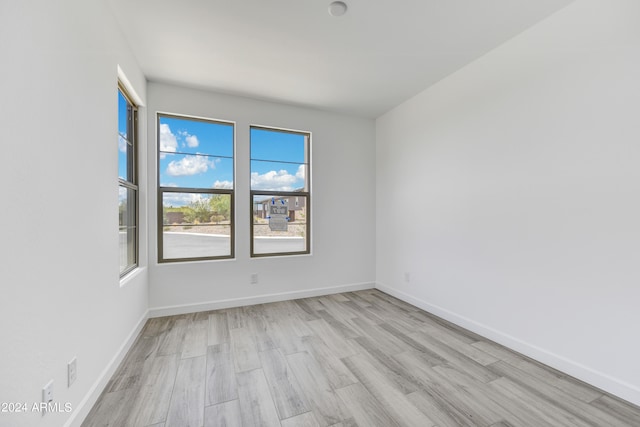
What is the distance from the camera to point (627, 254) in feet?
5.63

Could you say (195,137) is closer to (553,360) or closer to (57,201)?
(57,201)

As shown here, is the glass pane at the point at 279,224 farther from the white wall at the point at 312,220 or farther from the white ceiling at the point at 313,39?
the white ceiling at the point at 313,39

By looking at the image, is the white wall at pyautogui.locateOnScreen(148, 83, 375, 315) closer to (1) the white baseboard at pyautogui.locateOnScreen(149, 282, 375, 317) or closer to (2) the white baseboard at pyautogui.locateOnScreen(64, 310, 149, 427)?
(1) the white baseboard at pyautogui.locateOnScreen(149, 282, 375, 317)

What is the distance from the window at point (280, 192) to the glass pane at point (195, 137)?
1.18ft

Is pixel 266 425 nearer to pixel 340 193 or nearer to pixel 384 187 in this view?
pixel 340 193

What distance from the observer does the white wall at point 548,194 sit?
1.74m

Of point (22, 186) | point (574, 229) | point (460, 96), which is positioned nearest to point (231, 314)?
point (22, 186)

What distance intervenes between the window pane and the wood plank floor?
755 mm

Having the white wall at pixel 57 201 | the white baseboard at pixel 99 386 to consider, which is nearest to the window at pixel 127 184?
the white wall at pixel 57 201

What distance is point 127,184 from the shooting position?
8.54ft

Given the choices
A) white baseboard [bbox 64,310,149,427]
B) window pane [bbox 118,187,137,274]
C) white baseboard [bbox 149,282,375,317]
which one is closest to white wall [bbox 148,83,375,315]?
white baseboard [bbox 149,282,375,317]

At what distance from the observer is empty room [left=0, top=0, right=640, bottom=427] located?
1361 millimetres

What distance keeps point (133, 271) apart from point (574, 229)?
154 inches

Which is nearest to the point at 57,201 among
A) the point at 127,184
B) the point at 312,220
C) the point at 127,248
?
the point at 127,184
